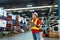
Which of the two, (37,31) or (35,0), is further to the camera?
(35,0)

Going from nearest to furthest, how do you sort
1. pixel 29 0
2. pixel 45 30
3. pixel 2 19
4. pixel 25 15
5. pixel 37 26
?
pixel 37 26 < pixel 2 19 < pixel 45 30 < pixel 29 0 < pixel 25 15

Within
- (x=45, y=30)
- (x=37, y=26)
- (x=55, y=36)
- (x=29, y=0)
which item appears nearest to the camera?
(x=37, y=26)

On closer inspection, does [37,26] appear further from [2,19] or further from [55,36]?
[55,36]

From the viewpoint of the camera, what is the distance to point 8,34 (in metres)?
13.2

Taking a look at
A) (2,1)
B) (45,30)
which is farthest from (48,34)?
(2,1)

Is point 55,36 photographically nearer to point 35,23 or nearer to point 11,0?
point 35,23

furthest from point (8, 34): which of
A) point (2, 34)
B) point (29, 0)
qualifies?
point (29, 0)

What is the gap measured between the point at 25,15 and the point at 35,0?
14633 mm

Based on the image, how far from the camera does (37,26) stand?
6.14m

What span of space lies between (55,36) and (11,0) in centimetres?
1088

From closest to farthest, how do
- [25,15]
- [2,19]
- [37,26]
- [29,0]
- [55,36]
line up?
[37,26], [2,19], [55,36], [29,0], [25,15]

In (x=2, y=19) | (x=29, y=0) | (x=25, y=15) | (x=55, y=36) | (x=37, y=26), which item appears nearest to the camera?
(x=37, y=26)

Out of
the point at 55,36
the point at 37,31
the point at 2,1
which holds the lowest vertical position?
the point at 55,36

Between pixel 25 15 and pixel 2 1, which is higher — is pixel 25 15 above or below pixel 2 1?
below
